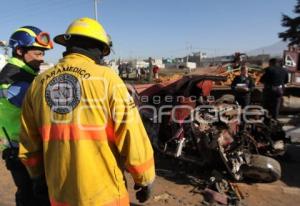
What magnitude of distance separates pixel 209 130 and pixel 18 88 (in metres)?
3.54

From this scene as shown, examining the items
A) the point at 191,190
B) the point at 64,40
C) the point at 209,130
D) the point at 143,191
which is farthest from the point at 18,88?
the point at 209,130

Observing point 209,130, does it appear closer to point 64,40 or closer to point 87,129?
point 64,40

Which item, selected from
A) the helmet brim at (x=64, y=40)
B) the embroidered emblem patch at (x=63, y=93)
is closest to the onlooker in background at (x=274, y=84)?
the helmet brim at (x=64, y=40)

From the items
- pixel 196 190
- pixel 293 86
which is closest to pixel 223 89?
pixel 293 86

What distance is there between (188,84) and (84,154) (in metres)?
4.43

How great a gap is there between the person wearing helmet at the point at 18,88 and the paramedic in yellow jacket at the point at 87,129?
2.42 feet

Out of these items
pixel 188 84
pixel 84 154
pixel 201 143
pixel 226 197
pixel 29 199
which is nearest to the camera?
pixel 84 154

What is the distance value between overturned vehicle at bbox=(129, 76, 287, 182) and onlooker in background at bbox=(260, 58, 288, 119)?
2.21 m

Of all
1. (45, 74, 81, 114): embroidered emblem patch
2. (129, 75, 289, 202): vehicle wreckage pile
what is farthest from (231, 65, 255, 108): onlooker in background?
(45, 74, 81, 114): embroidered emblem patch

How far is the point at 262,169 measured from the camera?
5633 mm

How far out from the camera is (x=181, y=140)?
6.03 meters

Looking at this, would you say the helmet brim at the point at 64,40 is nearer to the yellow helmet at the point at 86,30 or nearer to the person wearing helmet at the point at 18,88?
the yellow helmet at the point at 86,30

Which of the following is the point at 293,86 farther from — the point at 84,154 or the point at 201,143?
the point at 84,154

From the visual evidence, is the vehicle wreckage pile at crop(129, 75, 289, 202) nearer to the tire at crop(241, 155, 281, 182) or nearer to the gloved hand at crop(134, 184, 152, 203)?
the tire at crop(241, 155, 281, 182)
